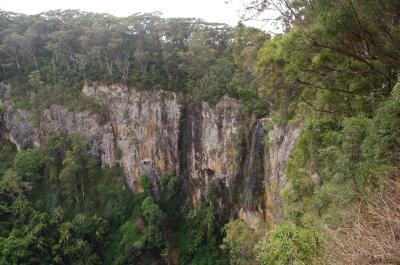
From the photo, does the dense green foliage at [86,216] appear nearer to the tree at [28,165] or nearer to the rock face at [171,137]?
the tree at [28,165]

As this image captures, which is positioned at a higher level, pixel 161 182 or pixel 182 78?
pixel 182 78

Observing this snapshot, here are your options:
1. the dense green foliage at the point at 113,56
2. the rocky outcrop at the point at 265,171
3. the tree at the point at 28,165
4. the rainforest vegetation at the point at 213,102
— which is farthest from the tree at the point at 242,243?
the tree at the point at 28,165

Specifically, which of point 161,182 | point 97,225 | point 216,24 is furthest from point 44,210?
point 216,24

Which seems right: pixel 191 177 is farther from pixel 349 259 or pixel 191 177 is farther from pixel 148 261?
pixel 349 259

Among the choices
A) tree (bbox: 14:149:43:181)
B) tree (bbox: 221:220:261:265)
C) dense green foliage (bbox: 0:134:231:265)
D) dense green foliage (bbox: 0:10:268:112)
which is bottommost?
dense green foliage (bbox: 0:134:231:265)

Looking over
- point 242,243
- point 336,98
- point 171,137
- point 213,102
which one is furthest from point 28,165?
point 336,98

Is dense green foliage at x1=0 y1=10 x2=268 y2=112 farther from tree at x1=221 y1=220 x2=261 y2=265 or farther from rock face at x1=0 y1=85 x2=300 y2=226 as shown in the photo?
tree at x1=221 y1=220 x2=261 y2=265

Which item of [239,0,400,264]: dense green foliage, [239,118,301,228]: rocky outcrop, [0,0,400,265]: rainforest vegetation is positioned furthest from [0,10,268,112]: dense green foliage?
[239,0,400,264]: dense green foliage
